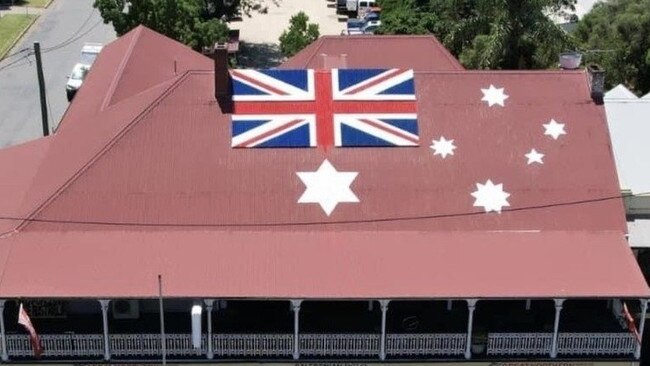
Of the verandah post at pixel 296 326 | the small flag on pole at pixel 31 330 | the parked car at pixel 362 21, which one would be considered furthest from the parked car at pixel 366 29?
the small flag on pole at pixel 31 330

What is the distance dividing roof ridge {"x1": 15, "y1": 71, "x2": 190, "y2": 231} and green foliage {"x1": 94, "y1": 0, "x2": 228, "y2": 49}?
1825cm

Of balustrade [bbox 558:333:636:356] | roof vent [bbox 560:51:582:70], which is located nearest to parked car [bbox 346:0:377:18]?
roof vent [bbox 560:51:582:70]

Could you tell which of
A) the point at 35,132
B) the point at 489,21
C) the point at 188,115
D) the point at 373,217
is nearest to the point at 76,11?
the point at 35,132

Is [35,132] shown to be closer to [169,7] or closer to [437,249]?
[169,7]

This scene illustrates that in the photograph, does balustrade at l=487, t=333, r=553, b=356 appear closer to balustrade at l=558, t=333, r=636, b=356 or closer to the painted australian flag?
balustrade at l=558, t=333, r=636, b=356

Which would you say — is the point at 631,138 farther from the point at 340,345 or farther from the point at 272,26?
the point at 272,26

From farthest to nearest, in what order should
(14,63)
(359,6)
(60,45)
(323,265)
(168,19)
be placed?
1. (359,6)
2. (60,45)
3. (14,63)
4. (168,19)
5. (323,265)

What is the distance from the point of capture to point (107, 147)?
111 ft

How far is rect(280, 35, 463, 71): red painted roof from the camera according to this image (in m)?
43.9

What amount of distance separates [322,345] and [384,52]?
54.6 ft

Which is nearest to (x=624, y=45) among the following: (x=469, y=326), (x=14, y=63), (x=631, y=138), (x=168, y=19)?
(x=631, y=138)

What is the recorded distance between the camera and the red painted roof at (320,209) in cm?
3112

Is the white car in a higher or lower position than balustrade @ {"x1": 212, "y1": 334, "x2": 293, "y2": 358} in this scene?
higher

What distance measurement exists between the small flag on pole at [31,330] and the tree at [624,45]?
33313mm
